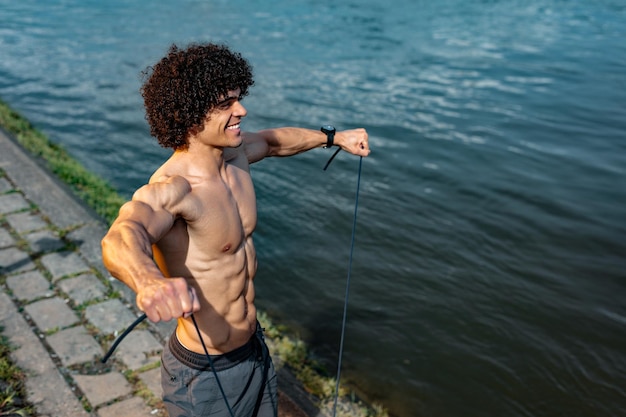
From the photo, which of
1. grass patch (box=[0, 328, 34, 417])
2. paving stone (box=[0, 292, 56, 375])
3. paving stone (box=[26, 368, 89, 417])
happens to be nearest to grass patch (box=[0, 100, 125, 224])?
paving stone (box=[0, 292, 56, 375])

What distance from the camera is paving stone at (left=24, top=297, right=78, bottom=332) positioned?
492 cm

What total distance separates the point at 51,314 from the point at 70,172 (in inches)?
131

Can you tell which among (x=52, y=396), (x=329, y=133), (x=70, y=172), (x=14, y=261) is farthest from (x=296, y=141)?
(x=70, y=172)

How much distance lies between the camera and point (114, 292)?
17.5ft

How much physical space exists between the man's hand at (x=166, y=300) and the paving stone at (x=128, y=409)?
8.09 ft

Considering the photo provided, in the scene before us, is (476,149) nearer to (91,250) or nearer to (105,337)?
(91,250)

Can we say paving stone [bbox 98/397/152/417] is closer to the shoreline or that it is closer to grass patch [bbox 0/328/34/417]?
grass patch [bbox 0/328/34/417]

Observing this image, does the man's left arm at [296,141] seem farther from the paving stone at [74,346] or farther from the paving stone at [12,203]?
the paving stone at [12,203]

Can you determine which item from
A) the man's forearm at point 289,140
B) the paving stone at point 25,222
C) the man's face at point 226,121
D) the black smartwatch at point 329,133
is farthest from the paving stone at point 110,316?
the man's face at point 226,121

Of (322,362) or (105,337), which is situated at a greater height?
(105,337)

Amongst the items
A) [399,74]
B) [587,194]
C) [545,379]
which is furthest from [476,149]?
[545,379]

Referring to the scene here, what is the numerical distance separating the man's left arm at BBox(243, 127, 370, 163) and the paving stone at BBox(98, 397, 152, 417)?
6.19 ft

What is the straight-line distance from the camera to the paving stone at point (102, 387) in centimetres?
420

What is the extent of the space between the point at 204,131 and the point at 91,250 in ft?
12.4
